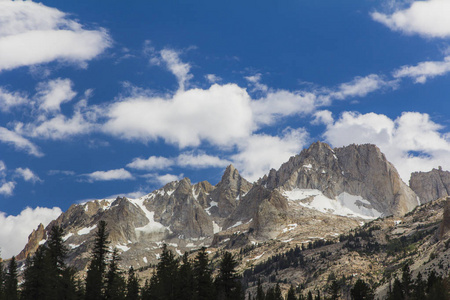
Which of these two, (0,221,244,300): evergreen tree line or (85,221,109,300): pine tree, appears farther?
(85,221,109,300): pine tree

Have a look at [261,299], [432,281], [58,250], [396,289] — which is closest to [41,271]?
[58,250]

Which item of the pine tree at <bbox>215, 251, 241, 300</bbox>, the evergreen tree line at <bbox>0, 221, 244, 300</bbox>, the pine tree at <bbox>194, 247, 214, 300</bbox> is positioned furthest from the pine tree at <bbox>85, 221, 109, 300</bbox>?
the pine tree at <bbox>215, 251, 241, 300</bbox>

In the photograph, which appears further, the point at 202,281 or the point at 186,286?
the point at 186,286

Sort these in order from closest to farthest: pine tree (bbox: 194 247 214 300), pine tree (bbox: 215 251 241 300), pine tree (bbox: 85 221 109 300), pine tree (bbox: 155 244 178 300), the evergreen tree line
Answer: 1. the evergreen tree line
2. pine tree (bbox: 85 221 109 300)
3. pine tree (bbox: 215 251 241 300)
4. pine tree (bbox: 194 247 214 300)
5. pine tree (bbox: 155 244 178 300)

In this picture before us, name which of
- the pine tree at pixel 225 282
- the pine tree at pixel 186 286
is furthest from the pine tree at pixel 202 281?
the pine tree at pixel 225 282

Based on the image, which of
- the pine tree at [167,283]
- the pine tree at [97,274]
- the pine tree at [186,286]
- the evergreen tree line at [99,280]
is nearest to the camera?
the evergreen tree line at [99,280]

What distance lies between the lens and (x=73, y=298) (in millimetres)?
76562

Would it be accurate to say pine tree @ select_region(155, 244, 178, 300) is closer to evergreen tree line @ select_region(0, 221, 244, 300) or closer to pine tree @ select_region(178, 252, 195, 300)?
evergreen tree line @ select_region(0, 221, 244, 300)

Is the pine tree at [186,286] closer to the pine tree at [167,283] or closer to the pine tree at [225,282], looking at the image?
the pine tree at [167,283]

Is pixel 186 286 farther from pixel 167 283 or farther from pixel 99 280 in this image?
pixel 99 280

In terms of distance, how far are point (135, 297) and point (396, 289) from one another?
307ft

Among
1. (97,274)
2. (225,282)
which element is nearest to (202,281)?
(225,282)

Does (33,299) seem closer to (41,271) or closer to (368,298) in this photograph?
(41,271)

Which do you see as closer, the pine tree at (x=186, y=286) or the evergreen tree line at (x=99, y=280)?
the evergreen tree line at (x=99, y=280)
